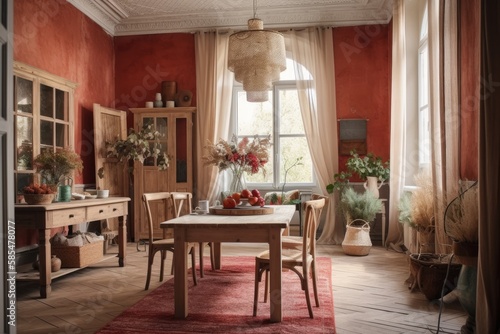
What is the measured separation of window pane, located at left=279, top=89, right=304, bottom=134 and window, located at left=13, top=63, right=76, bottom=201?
10.9 feet

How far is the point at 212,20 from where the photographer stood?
23.6ft

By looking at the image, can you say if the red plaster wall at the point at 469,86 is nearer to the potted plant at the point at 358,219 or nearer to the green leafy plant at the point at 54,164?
the potted plant at the point at 358,219

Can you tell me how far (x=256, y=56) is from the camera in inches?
164

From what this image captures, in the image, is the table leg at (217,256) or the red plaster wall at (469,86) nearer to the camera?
the red plaster wall at (469,86)

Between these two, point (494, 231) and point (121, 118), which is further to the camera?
point (121, 118)

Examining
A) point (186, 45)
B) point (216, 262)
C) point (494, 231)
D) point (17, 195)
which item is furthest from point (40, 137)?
point (494, 231)

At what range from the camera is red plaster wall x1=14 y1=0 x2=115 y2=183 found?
5164mm

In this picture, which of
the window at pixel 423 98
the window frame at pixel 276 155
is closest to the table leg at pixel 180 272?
the window at pixel 423 98

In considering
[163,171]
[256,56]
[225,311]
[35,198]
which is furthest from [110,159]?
[225,311]

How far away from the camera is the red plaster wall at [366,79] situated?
22.7 feet

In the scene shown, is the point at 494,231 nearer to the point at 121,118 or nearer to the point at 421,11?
the point at 421,11

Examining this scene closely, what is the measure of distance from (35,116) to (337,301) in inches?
150

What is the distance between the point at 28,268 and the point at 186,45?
4206mm

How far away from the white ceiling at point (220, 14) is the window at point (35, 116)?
1.60m
